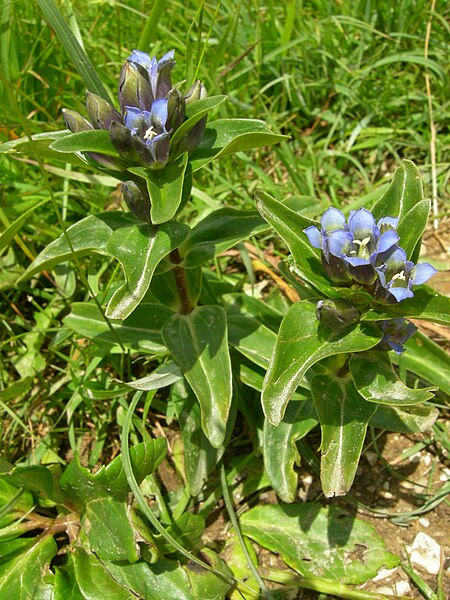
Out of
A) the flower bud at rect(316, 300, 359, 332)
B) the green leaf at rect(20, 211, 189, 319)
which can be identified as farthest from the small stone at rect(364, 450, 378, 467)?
the green leaf at rect(20, 211, 189, 319)

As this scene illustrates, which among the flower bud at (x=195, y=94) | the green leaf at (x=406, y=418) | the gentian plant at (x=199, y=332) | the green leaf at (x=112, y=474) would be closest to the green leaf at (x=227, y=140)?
the gentian plant at (x=199, y=332)

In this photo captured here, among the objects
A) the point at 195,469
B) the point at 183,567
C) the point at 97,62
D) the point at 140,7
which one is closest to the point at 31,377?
the point at 195,469

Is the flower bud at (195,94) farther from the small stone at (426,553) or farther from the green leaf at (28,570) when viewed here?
the small stone at (426,553)

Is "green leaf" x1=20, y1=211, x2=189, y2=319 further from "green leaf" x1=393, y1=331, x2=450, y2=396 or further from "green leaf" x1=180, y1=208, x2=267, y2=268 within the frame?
"green leaf" x1=393, y1=331, x2=450, y2=396

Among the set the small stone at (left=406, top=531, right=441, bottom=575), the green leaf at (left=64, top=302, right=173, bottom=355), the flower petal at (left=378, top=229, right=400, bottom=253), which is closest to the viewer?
the flower petal at (left=378, top=229, right=400, bottom=253)

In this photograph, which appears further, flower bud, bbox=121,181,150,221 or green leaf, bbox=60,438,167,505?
green leaf, bbox=60,438,167,505

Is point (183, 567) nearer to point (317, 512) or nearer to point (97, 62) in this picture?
point (317, 512)

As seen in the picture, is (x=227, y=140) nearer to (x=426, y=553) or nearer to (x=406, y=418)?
(x=406, y=418)

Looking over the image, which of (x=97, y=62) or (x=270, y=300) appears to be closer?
(x=270, y=300)
